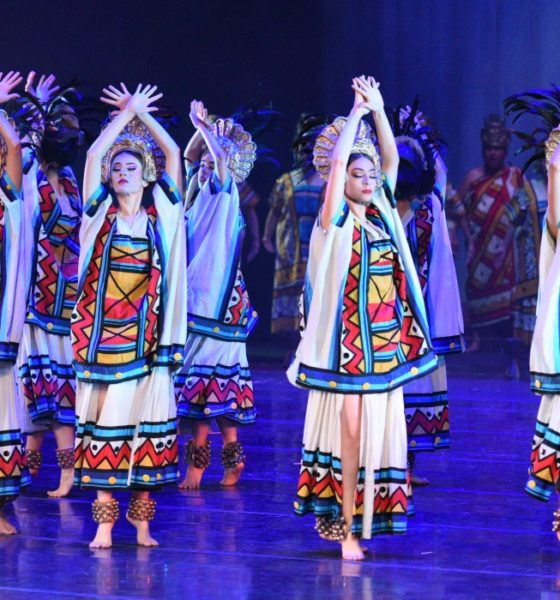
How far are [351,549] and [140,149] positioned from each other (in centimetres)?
165

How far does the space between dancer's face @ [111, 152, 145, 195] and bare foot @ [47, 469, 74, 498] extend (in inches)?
65.6

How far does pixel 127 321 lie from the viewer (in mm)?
5250

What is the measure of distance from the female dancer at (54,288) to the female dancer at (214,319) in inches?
21.0

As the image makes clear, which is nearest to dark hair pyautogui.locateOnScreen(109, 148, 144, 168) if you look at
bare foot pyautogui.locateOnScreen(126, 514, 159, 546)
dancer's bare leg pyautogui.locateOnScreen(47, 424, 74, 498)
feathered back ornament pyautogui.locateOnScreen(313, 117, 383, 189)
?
feathered back ornament pyautogui.locateOnScreen(313, 117, 383, 189)

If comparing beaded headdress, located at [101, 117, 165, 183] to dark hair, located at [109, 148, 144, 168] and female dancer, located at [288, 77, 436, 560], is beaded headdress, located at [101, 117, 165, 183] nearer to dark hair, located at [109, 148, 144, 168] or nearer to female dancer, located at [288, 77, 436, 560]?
dark hair, located at [109, 148, 144, 168]

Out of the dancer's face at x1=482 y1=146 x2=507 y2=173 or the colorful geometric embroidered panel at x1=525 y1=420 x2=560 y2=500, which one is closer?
the colorful geometric embroidered panel at x1=525 y1=420 x2=560 y2=500

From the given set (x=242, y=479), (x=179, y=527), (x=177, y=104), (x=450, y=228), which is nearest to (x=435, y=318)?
(x=242, y=479)

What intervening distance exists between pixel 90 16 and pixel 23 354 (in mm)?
6276

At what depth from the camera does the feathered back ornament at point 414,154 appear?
647 cm

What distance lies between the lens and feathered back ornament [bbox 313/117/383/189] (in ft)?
17.0

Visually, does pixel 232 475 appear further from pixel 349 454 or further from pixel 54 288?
pixel 349 454

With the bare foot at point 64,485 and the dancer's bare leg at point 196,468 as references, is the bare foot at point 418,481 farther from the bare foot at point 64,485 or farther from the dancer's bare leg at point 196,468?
the bare foot at point 64,485

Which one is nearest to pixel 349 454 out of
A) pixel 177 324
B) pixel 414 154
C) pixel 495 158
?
pixel 177 324

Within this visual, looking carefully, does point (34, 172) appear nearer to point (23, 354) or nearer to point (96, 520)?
point (23, 354)
